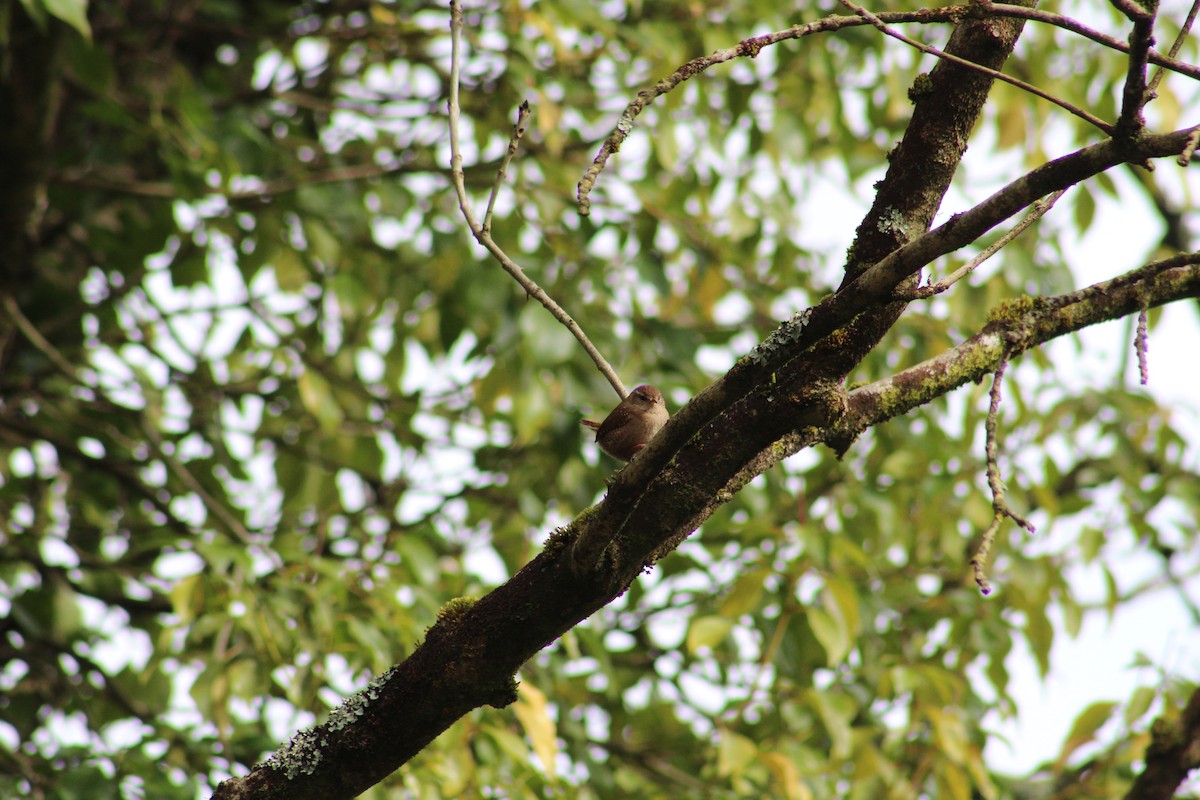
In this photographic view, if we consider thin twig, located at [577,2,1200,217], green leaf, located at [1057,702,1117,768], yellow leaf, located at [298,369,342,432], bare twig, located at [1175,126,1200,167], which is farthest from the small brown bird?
green leaf, located at [1057,702,1117,768]

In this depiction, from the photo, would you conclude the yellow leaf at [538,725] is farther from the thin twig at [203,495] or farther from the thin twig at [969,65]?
the thin twig at [969,65]

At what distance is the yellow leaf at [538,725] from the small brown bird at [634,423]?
2.20 feet

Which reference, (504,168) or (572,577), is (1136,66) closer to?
(504,168)

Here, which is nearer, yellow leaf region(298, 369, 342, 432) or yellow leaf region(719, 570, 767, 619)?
yellow leaf region(719, 570, 767, 619)

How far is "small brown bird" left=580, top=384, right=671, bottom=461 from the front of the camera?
9.08 feet

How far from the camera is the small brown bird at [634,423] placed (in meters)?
2.77

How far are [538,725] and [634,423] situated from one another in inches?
33.4

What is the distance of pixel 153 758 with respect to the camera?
329cm

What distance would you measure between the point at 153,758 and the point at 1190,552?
456 centimetres

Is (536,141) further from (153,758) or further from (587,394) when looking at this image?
(153,758)

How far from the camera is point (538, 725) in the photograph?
3.01 metres

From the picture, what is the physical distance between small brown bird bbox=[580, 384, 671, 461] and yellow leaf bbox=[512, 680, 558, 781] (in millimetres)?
671

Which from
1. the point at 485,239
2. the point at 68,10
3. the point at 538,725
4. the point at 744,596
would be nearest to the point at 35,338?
the point at 68,10

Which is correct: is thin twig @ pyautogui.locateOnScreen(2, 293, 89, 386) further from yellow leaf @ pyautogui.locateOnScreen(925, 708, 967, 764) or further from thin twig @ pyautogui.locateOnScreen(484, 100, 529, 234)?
yellow leaf @ pyautogui.locateOnScreen(925, 708, 967, 764)
